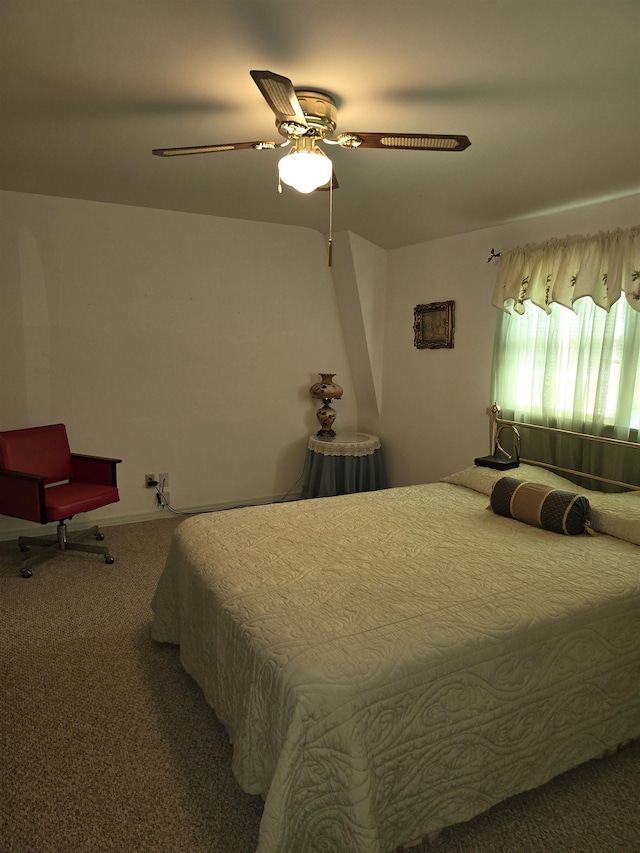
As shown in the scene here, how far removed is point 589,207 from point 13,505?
3.83 metres

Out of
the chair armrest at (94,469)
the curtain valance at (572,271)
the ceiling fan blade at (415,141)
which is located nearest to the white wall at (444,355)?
the curtain valance at (572,271)

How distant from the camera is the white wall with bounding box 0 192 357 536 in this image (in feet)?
12.3

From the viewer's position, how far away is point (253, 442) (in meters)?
4.66

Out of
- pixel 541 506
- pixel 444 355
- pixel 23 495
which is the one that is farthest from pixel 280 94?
pixel 444 355

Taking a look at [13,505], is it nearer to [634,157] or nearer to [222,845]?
[222,845]

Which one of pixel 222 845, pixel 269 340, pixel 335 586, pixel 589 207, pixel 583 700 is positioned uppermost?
pixel 589 207

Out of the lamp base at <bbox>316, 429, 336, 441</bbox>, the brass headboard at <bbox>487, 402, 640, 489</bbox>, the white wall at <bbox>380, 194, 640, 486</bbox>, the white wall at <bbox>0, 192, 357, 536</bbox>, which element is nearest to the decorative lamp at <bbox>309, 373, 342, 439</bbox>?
the lamp base at <bbox>316, 429, 336, 441</bbox>

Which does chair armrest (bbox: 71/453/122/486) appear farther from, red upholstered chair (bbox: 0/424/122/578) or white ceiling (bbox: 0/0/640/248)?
white ceiling (bbox: 0/0/640/248)

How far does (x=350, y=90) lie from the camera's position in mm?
2051

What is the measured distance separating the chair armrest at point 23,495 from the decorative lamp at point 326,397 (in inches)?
88.3

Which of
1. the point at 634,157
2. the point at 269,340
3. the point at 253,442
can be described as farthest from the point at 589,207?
the point at 253,442

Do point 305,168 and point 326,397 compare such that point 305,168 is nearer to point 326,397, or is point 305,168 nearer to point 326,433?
point 326,397

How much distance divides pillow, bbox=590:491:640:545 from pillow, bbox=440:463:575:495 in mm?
318

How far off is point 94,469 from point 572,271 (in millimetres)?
3262
